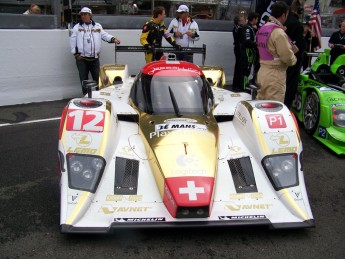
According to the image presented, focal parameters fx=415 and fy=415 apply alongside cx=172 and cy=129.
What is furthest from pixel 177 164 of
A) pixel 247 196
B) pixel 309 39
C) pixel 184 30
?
pixel 309 39

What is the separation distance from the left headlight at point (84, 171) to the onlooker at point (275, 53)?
293cm

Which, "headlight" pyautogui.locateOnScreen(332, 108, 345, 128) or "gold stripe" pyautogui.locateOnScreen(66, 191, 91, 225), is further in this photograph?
"headlight" pyautogui.locateOnScreen(332, 108, 345, 128)

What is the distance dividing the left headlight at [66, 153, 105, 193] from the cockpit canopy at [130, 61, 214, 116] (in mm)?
978

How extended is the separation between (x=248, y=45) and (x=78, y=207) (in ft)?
19.2

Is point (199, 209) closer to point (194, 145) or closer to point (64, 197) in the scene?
point (194, 145)

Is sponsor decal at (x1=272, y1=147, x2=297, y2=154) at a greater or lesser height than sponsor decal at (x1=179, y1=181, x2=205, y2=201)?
greater

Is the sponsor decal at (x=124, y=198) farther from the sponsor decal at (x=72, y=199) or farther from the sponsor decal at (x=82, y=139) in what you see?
the sponsor decal at (x=82, y=139)

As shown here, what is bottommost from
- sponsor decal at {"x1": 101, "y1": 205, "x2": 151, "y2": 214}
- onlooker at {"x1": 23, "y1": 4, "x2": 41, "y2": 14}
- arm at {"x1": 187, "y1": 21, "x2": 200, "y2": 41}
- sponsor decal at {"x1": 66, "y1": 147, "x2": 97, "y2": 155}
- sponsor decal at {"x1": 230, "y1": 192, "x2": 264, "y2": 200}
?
sponsor decal at {"x1": 101, "y1": 205, "x2": 151, "y2": 214}

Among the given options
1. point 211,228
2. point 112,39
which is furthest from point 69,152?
point 112,39

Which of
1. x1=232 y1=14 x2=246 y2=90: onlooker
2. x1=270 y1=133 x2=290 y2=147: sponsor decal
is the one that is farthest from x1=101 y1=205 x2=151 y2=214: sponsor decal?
x1=232 y1=14 x2=246 y2=90: onlooker

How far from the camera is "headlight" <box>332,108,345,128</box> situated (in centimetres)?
537

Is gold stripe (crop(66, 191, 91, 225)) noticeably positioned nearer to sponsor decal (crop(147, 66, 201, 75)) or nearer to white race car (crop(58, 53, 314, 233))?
white race car (crop(58, 53, 314, 233))

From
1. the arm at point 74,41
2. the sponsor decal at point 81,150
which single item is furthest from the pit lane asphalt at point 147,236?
the arm at point 74,41

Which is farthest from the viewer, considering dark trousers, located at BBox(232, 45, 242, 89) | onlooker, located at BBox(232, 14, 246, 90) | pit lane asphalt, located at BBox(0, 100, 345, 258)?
dark trousers, located at BBox(232, 45, 242, 89)
